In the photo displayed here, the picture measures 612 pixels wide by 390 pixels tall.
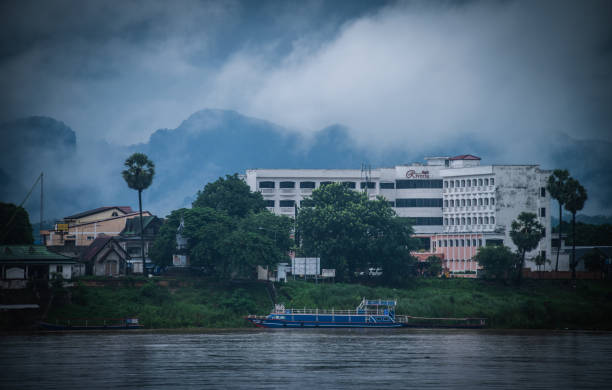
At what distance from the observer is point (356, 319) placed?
325 feet

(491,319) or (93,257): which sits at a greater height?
(93,257)

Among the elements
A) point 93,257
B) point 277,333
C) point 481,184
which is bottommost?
point 277,333

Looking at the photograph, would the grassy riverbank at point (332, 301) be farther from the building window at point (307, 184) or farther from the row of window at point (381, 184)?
the building window at point (307, 184)

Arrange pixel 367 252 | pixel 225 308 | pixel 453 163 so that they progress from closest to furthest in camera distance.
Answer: pixel 225 308 → pixel 367 252 → pixel 453 163

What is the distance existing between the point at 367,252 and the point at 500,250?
20792 millimetres

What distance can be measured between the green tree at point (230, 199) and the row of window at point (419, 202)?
123 ft

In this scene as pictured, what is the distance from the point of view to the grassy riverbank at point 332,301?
306ft

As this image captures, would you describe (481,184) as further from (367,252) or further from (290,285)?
(290,285)

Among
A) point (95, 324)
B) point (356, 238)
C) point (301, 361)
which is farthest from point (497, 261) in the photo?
point (301, 361)

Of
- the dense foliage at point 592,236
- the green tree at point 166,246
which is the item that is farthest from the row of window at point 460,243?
the green tree at point 166,246

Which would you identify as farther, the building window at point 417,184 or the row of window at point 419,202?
the building window at point 417,184

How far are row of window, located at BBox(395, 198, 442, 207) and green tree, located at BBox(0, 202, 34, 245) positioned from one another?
7223cm

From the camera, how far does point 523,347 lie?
7350 cm

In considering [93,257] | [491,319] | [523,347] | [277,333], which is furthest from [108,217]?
[523,347]
